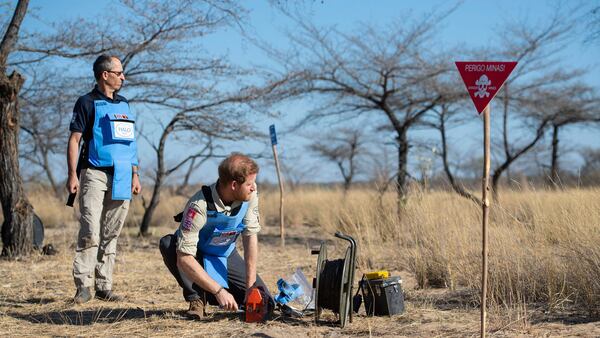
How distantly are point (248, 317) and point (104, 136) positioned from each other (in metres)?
1.93

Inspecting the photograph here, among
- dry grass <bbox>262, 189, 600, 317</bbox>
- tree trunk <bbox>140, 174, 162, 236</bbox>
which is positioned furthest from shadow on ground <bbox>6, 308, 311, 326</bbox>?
tree trunk <bbox>140, 174, 162, 236</bbox>

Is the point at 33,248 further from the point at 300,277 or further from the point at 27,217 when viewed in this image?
the point at 300,277

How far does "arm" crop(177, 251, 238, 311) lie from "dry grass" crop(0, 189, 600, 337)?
284 mm

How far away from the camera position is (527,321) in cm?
479

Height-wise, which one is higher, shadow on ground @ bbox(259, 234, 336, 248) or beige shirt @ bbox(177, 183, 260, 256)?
beige shirt @ bbox(177, 183, 260, 256)

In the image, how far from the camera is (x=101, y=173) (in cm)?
564

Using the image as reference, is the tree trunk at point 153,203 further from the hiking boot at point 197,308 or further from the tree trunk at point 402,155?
the hiking boot at point 197,308

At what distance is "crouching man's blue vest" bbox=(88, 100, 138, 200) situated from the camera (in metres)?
5.63

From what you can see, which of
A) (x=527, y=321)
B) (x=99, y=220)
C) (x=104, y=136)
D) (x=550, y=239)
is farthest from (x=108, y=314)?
(x=550, y=239)

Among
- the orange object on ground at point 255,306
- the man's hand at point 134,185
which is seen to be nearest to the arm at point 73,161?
the man's hand at point 134,185

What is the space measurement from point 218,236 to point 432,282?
249cm

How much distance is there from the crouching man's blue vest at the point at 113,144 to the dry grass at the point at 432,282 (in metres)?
0.95

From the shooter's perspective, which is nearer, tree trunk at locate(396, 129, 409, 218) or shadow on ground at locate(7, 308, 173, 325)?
shadow on ground at locate(7, 308, 173, 325)

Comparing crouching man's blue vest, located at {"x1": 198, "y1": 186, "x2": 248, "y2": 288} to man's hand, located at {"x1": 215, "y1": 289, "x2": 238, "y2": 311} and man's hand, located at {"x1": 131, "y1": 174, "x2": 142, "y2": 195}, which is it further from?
man's hand, located at {"x1": 131, "y1": 174, "x2": 142, "y2": 195}
